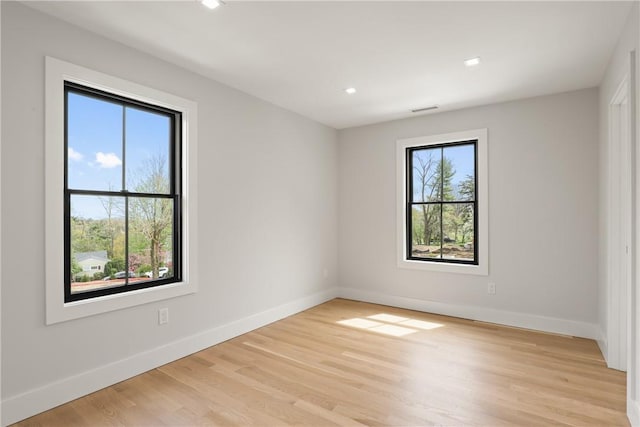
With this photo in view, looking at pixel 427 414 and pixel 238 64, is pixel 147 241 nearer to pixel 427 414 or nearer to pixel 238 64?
pixel 238 64

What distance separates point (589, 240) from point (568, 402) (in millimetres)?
1929

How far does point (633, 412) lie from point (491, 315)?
2007 mm

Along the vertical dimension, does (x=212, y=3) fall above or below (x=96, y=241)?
above

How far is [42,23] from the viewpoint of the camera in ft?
7.30

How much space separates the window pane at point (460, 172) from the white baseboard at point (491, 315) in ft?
4.52

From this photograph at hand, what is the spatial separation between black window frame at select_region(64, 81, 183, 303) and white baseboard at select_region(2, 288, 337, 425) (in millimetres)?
540

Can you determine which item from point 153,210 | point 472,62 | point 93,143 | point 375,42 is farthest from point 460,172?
point 93,143

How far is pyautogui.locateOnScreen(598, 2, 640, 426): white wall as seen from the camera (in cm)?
198

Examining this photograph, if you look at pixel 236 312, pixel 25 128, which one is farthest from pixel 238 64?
pixel 236 312

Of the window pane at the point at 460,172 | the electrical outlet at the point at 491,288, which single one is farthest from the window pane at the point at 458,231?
the electrical outlet at the point at 491,288

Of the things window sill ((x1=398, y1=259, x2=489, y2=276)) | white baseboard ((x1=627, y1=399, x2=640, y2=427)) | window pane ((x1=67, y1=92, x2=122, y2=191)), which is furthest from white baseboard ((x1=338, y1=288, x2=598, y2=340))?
window pane ((x1=67, y1=92, x2=122, y2=191))

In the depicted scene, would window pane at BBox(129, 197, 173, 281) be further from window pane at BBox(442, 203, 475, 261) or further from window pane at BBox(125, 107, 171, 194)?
window pane at BBox(442, 203, 475, 261)

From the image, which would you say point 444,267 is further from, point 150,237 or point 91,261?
point 91,261

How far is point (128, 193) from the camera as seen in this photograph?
276 cm
